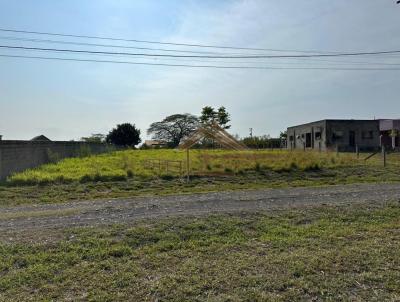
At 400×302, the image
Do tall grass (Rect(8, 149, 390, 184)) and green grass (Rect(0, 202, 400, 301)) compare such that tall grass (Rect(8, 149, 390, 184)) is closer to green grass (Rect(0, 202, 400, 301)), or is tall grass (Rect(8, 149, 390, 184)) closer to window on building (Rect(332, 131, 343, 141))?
green grass (Rect(0, 202, 400, 301))

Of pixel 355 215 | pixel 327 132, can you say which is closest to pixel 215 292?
pixel 355 215

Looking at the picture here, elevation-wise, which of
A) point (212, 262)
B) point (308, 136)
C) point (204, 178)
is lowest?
point (212, 262)

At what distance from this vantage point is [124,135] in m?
76.4

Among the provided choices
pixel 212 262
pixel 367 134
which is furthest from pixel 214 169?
pixel 367 134

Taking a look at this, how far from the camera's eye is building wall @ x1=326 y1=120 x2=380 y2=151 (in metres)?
45.8

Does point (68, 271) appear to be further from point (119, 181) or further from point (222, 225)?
point (119, 181)

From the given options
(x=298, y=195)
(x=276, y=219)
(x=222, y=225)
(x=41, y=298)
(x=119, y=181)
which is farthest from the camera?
(x=119, y=181)

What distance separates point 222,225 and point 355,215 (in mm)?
2781

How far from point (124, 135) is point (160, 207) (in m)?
70.0

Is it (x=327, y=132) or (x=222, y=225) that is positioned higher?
(x=327, y=132)

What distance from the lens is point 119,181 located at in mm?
14172

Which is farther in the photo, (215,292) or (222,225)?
(222,225)

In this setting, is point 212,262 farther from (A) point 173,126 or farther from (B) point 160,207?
(A) point 173,126

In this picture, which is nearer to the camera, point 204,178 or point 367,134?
point 204,178
